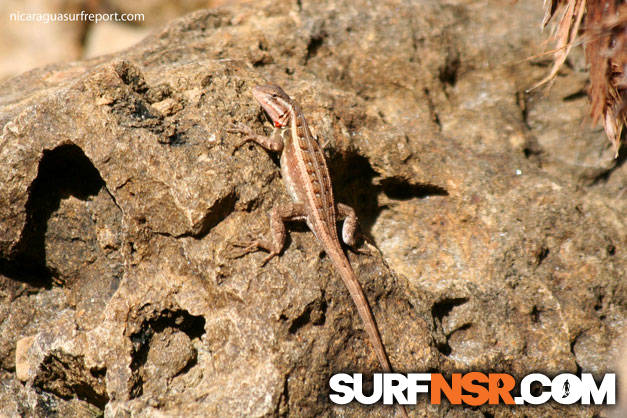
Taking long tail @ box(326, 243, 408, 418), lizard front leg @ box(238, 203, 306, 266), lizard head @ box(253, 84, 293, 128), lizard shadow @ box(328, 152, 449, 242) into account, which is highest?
lizard head @ box(253, 84, 293, 128)

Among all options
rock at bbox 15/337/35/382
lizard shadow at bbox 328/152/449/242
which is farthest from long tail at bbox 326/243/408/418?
rock at bbox 15/337/35/382

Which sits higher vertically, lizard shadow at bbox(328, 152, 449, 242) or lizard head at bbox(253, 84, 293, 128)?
lizard head at bbox(253, 84, 293, 128)

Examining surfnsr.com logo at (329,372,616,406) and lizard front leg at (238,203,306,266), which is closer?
surfnsr.com logo at (329,372,616,406)

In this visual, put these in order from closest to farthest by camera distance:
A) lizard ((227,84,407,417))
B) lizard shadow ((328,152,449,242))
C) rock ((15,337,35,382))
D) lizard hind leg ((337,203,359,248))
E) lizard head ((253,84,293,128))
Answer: lizard ((227,84,407,417)) < rock ((15,337,35,382)) < lizard hind leg ((337,203,359,248)) < lizard head ((253,84,293,128)) < lizard shadow ((328,152,449,242))

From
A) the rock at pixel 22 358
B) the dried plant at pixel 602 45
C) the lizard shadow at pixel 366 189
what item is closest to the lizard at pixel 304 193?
the lizard shadow at pixel 366 189

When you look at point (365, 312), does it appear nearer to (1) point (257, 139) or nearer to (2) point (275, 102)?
(1) point (257, 139)

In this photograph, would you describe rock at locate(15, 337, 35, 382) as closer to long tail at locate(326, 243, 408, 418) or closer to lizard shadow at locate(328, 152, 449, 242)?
long tail at locate(326, 243, 408, 418)

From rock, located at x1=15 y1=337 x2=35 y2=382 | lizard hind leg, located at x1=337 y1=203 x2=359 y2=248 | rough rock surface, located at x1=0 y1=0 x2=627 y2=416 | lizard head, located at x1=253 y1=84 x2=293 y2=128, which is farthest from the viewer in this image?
lizard head, located at x1=253 y1=84 x2=293 y2=128

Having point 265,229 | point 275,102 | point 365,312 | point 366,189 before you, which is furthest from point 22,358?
point 366,189

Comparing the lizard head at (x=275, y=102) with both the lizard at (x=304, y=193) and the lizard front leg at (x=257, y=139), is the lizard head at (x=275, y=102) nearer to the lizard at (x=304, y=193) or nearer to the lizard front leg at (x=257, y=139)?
the lizard at (x=304, y=193)
